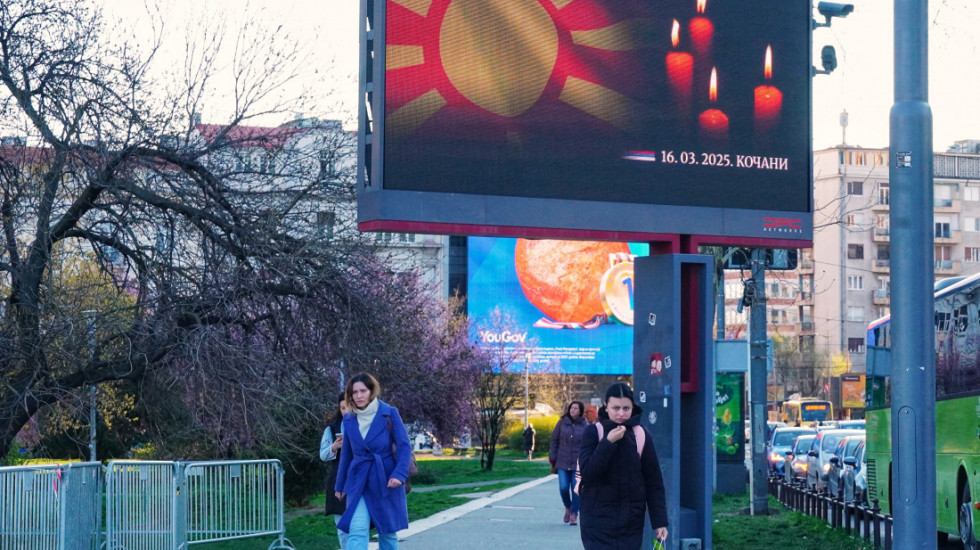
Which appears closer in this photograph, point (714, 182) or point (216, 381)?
point (714, 182)

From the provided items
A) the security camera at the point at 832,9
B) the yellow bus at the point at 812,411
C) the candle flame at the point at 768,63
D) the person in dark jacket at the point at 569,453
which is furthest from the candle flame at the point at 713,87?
the yellow bus at the point at 812,411

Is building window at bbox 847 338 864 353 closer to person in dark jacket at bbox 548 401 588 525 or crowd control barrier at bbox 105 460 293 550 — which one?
person in dark jacket at bbox 548 401 588 525

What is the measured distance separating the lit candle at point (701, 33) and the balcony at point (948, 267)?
104 metres

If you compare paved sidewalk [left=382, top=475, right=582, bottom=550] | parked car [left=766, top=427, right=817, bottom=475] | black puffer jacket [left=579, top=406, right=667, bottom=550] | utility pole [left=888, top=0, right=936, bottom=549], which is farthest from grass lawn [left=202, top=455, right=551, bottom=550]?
utility pole [left=888, top=0, right=936, bottom=549]

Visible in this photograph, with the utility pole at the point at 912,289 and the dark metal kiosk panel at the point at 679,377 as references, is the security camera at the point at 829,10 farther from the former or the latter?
the utility pole at the point at 912,289

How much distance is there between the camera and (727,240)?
466 inches

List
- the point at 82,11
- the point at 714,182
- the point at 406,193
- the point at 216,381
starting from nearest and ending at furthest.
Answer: the point at 406,193, the point at 714,182, the point at 216,381, the point at 82,11

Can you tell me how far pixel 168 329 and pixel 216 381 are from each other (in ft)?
3.17

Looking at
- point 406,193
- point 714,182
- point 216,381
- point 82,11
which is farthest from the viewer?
point 82,11

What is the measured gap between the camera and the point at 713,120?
1175 centimetres

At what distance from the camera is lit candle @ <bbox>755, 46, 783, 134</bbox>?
39.3 ft

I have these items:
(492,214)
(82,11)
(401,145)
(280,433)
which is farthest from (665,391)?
(82,11)

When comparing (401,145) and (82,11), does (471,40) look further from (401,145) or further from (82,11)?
(82,11)

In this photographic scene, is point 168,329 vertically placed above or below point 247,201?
below
